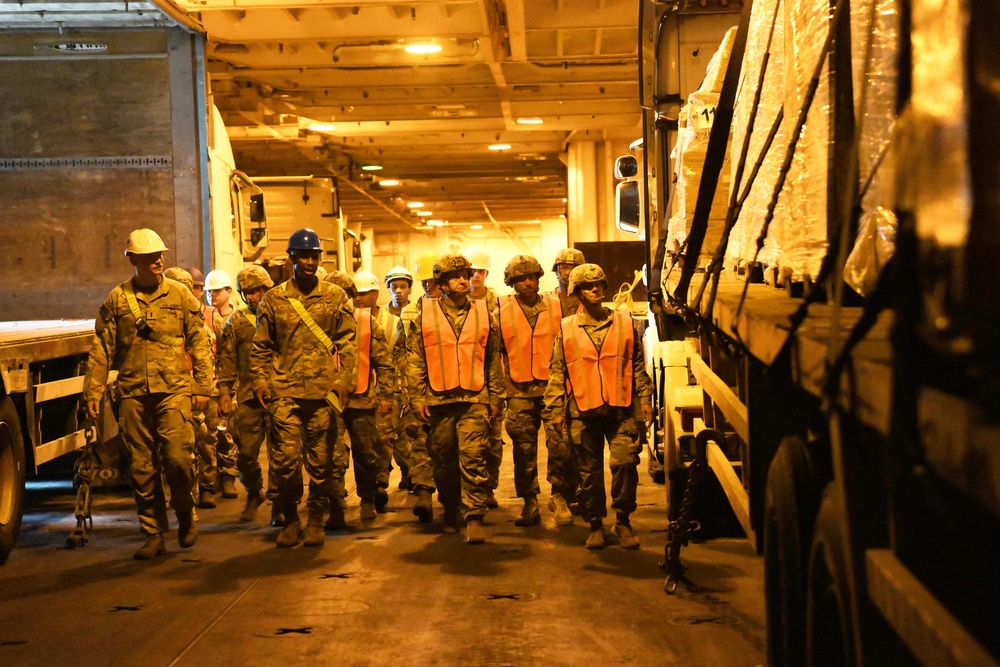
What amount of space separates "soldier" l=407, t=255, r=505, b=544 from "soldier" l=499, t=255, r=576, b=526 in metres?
0.52

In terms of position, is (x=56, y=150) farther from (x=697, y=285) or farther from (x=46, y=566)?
(x=697, y=285)

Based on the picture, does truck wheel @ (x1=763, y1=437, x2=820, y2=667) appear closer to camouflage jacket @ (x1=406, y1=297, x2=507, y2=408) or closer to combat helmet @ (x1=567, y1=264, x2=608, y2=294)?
combat helmet @ (x1=567, y1=264, x2=608, y2=294)

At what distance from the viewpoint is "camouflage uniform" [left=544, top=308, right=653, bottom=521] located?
310 inches

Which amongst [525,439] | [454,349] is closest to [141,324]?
[454,349]

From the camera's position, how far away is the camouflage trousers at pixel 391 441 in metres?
9.91

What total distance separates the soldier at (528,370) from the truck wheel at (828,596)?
5.90 m

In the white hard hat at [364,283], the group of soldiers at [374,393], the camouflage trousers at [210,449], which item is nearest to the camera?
the group of soldiers at [374,393]

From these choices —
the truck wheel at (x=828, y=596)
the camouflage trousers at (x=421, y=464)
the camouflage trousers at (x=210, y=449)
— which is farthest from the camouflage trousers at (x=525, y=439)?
the truck wheel at (x=828, y=596)

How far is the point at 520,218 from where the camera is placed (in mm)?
46219

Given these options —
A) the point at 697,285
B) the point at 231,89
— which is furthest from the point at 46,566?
the point at 231,89

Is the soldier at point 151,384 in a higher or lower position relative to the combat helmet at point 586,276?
lower

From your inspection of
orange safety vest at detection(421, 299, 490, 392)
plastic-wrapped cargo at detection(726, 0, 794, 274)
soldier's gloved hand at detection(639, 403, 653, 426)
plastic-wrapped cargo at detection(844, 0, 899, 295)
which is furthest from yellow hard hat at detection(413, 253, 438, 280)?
plastic-wrapped cargo at detection(844, 0, 899, 295)

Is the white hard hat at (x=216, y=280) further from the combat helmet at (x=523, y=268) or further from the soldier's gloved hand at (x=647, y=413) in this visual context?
the soldier's gloved hand at (x=647, y=413)

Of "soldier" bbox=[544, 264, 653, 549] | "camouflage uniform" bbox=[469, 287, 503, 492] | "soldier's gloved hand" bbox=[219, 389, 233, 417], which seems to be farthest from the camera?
A: "soldier's gloved hand" bbox=[219, 389, 233, 417]
